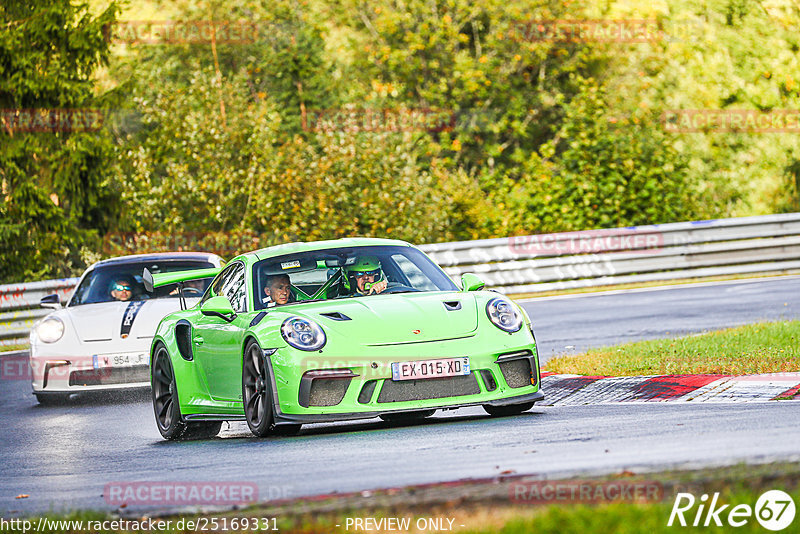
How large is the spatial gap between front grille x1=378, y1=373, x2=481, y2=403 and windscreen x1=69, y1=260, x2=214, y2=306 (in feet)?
20.3

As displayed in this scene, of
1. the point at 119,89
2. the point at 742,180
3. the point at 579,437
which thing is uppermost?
the point at 119,89

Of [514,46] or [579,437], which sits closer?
[579,437]

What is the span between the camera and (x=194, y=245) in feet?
87.6

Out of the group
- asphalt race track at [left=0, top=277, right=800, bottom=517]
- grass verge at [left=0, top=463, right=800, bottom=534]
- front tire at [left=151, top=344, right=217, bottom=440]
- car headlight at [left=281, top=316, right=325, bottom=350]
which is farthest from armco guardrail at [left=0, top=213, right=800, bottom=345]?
grass verge at [left=0, top=463, right=800, bottom=534]

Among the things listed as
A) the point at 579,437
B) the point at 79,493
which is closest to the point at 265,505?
the point at 79,493

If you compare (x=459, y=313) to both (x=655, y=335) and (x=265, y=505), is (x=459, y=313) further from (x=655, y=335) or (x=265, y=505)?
(x=655, y=335)

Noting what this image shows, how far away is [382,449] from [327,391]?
2.96ft

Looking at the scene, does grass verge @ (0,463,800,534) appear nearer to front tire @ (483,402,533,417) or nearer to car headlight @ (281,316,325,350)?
car headlight @ (281,316,325,350)

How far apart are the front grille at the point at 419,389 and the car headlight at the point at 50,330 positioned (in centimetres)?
621

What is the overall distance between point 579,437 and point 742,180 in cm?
3174

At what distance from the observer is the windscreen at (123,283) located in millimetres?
14703

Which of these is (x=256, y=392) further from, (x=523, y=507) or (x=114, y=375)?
(x=114, y=375)

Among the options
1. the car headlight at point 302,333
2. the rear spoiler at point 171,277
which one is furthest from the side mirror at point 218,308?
the rear spoiler at point 171,277

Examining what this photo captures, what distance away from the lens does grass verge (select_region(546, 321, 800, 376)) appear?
35.8 ft
